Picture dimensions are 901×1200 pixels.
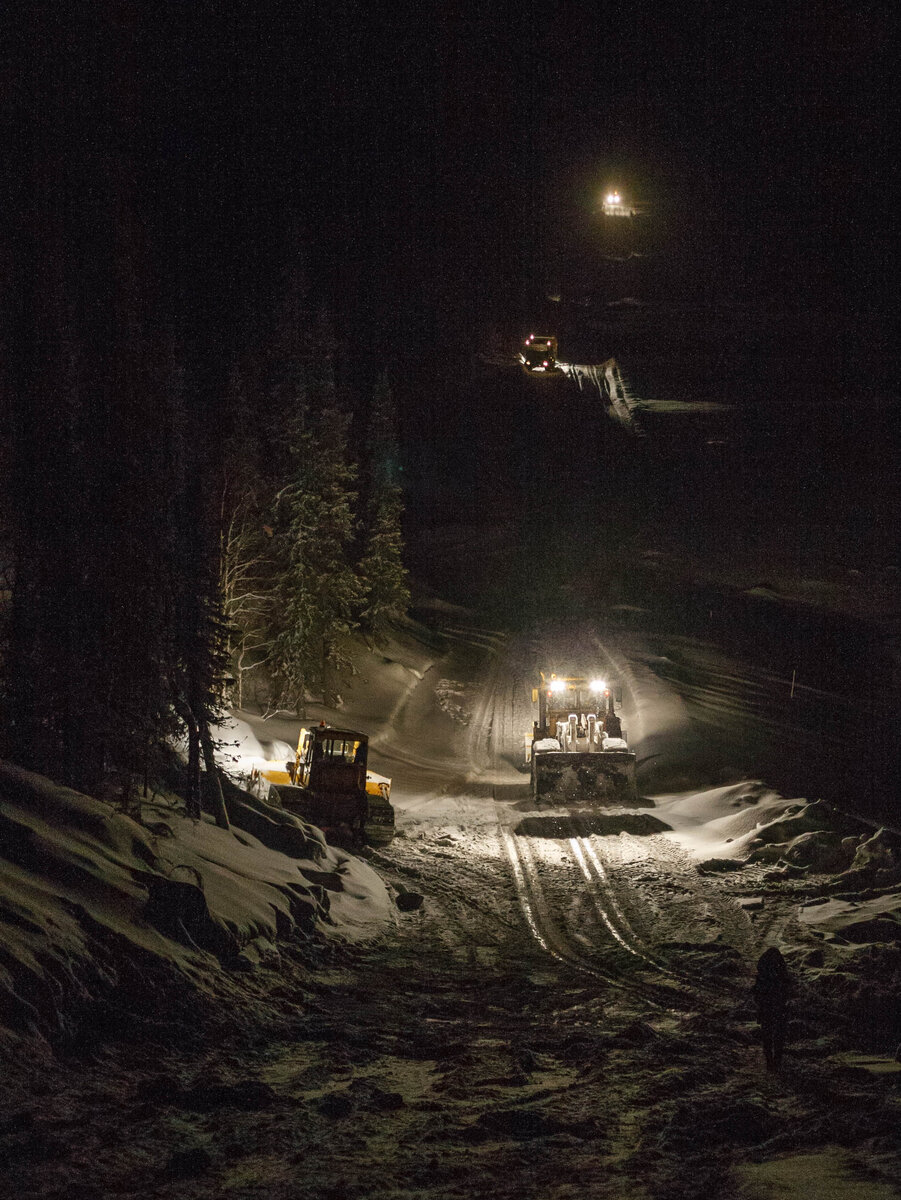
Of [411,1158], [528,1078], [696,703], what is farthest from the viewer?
[696,703]

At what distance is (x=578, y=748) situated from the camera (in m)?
28.7

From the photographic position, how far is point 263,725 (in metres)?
33.8

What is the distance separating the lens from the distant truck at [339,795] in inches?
851

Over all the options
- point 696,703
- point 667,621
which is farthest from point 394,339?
point 696,703

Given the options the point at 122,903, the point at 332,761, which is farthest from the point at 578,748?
the point at 122,903

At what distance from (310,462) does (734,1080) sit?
30.2m

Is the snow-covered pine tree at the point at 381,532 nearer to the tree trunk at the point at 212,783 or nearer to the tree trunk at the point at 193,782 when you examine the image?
the tree trunk at the point at 212,783

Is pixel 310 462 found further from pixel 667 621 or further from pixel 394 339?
pixel 394 339

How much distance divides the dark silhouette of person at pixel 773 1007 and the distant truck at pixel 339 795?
1250 cm

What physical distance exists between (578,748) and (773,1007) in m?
18.7

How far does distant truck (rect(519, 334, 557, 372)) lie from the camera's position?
237 feet

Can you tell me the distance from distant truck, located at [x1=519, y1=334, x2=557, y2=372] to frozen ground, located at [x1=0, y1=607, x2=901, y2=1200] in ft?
181

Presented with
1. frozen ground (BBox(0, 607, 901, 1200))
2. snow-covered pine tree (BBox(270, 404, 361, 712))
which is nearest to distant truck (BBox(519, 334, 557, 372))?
snow-covered pine tree (BBox(270, 404, 361, 712))

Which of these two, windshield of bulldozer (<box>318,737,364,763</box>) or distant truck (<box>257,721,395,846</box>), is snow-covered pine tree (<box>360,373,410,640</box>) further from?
distant truck (<box>257,721,395,846</box>)
